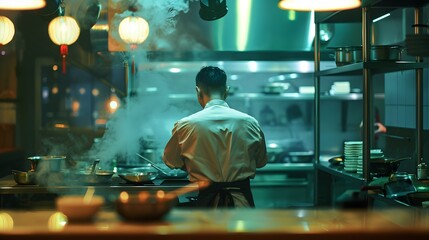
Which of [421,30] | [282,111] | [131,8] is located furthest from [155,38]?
[282,111]

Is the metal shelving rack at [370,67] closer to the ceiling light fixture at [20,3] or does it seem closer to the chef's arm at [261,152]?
the chef's arm at [261,152]

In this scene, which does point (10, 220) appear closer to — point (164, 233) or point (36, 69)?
point (164, 233)

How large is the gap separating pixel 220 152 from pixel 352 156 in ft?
→ 4.02

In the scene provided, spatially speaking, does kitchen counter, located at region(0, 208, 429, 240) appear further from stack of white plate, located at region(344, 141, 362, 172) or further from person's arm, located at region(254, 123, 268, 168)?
stack of white plate, located at region(344, 141, 362, 172)

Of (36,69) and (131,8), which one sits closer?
(131,8)

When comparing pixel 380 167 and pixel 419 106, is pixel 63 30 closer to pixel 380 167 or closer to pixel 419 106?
pixel 380 167

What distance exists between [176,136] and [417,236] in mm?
2553

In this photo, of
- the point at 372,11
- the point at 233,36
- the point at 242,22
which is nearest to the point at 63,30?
the point at 233,36

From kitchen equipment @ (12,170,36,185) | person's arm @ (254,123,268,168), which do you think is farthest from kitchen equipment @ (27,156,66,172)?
person's arm @ (254,123,268,168)

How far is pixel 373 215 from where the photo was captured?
2.93 m

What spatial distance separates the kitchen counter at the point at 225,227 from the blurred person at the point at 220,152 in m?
1.79

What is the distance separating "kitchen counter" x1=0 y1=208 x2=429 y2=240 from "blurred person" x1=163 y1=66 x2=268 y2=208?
Result: 1791mm

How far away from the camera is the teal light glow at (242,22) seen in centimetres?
754

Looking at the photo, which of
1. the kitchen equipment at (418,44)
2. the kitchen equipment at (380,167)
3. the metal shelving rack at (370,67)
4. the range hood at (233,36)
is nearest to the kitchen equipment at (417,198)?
the metal shelving rack at (370,67)
